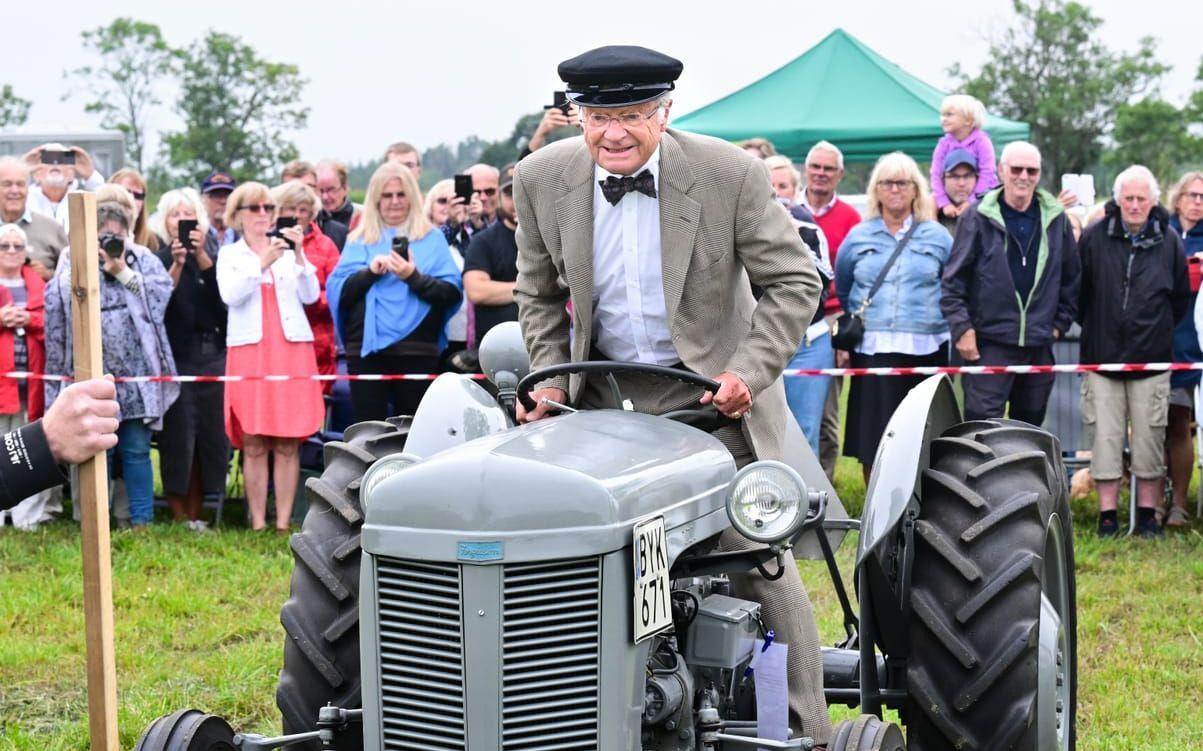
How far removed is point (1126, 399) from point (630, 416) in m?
6.24

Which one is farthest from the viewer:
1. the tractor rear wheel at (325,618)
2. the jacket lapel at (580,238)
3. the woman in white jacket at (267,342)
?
the woman in white jacket at (267,342)

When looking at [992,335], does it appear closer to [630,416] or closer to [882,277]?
[882,277]

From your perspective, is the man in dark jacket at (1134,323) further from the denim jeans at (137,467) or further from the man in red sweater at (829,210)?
the denim jeans at (137,467)

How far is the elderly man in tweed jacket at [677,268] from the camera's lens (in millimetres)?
4555

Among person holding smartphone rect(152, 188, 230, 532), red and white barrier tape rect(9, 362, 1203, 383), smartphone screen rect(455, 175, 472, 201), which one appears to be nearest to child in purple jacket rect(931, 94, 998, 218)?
red and white barrier tape rect(9, 362, 1203, 383)

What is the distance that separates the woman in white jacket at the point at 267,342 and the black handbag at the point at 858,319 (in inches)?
129

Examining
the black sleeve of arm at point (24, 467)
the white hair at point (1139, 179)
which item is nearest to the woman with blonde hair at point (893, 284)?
the white hair at point (1139, 179)

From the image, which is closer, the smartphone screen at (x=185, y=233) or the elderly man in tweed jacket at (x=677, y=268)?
the elderly man in tweed jacket at (x=677, y=268)

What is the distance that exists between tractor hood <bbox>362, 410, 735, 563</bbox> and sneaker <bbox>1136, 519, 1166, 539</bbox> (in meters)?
6.36

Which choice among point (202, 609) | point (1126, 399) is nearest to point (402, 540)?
point (202, 609)

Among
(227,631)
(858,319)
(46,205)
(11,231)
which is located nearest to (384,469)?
(227,631)

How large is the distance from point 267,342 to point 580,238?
5.45 meters

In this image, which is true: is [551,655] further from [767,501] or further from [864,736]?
[864,736]

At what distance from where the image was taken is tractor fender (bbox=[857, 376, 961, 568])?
4.57m
